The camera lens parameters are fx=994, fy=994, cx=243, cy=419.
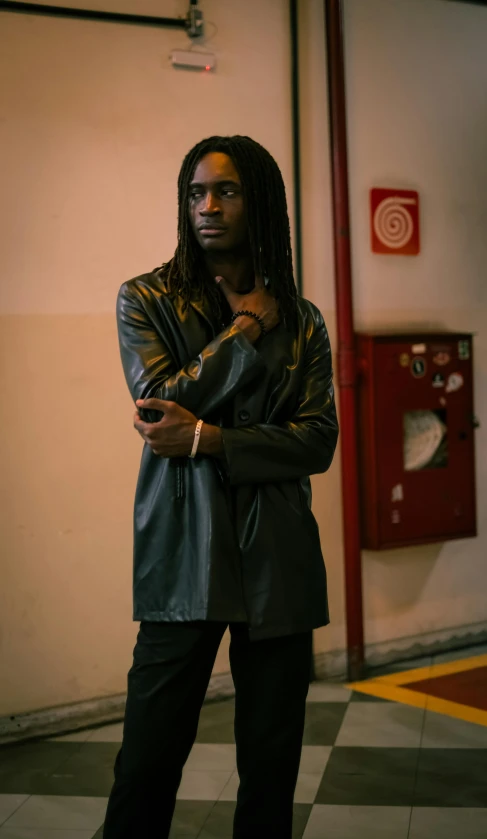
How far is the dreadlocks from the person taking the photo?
1.88 m

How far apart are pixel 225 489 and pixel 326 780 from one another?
4.36 ft

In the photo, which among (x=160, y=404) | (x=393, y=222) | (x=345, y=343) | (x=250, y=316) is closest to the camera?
(x=160, y=404)

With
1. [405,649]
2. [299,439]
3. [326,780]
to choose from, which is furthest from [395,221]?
[299,439]

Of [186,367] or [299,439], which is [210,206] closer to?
[186,367]

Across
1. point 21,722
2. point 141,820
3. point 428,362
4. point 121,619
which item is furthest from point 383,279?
point 141,820

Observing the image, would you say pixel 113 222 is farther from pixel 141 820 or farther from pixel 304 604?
pixel 141 820

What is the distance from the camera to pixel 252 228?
189 centimetres

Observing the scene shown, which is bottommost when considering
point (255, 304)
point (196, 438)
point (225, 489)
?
point (225, 489)

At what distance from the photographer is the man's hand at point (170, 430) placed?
69.4 inches

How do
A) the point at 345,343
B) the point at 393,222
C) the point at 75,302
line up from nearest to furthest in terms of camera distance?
1. the point at 75,302
2. the point at 345,343
3. the point at 393,222

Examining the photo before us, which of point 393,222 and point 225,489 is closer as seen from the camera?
point 225,489

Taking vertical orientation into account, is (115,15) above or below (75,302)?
above

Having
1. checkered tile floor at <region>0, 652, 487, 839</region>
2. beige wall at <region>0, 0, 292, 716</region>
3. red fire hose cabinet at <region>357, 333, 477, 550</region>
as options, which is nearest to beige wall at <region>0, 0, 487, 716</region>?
beige wall at <region>0, 0, 292, 716</region>

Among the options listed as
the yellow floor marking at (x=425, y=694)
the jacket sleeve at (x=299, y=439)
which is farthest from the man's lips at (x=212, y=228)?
the yellow floor marking at (x=425, y=694)
